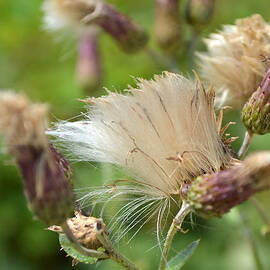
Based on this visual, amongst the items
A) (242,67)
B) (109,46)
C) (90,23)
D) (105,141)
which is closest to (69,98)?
(109,46)

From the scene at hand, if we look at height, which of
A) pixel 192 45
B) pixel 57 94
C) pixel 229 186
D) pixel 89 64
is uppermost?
pixel 229 186

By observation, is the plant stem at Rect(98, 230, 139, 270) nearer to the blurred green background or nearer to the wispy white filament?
the wispy white filament

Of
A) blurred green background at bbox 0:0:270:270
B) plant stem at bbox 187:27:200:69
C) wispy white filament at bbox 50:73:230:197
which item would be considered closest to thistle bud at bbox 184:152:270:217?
wispy white filament at bbox 50:73:230:197

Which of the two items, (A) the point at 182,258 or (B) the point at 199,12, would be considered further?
(B) the point at 199,12

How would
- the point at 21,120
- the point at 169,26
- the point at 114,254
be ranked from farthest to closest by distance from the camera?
1. the point at 169,26
2. the point at 114,254
3. the point at 21,120

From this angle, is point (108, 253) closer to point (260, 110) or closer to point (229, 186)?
point (229, 186)

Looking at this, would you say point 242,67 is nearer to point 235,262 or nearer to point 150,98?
point 150,98

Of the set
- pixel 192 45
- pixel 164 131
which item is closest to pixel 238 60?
pixel 164 131
